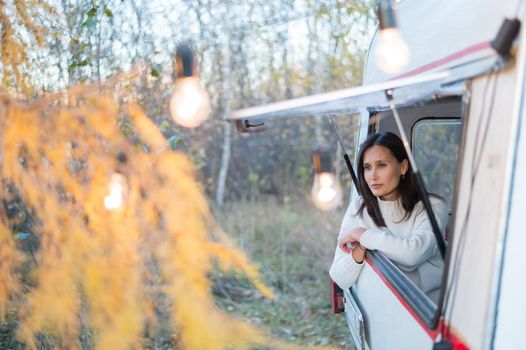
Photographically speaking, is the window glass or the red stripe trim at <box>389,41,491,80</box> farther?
the window glass

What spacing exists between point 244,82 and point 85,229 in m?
6.33

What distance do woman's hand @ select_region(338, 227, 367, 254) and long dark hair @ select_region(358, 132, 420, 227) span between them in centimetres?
22

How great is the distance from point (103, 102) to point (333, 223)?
15.6 ft

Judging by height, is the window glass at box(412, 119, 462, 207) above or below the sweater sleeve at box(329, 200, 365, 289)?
above

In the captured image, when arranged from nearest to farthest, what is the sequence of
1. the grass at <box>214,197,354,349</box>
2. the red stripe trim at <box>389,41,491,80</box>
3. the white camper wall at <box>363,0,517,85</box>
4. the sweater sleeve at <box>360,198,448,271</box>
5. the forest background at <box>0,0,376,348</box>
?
1. the red stripe trim at <box>389,41,491,80</box>
2. the white camper wall at <box>363,0,517,85</box>
3. the sweater sleeve at <box>360,198,448,271</box>
4. the forest background at <box>0,0,376,348</box>
5. the grass at <box>214,197,354,349</box>

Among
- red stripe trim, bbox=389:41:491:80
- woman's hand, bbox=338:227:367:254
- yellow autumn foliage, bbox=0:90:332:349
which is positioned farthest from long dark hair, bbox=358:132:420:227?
yellow autumn foliage, bbox=0:90:332:349

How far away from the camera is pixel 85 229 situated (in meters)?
5.11

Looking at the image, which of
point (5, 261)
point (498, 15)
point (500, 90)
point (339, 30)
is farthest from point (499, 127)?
point (339, 30)

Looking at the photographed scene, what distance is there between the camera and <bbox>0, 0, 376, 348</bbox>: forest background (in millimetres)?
5168

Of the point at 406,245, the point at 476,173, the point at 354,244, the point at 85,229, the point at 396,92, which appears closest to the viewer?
the point at 476,173

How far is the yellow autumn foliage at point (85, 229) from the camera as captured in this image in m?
4.95

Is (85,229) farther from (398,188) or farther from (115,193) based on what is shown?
(398,188)

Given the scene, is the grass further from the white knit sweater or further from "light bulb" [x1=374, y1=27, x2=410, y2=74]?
"light bulb" [x1=374, y1=27, x2=410, y2=74]

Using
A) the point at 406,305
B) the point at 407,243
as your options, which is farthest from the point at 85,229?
the point at 406,305
